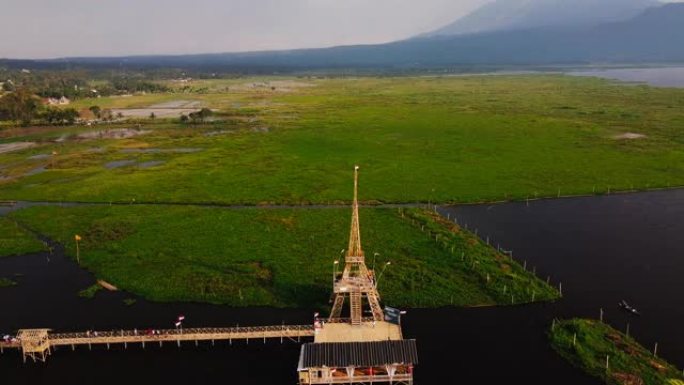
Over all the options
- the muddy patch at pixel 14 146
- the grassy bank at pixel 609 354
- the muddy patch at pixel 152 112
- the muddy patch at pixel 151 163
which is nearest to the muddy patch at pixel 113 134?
the muddy patch at pixel 14 146

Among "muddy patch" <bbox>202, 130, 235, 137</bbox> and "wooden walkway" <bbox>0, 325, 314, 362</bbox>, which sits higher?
"muddy patch" <bbox>202, 130, 235, 137</bbox>

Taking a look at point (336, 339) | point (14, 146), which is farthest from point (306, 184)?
point (14, 146)

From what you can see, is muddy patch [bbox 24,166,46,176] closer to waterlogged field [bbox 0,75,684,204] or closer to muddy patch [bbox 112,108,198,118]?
waterlogged field [bbox 0,75,684,204]

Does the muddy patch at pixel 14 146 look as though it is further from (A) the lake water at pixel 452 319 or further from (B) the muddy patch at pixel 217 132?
(A) the lake water at pixel 452 319

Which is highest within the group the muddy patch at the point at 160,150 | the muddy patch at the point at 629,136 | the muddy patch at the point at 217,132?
the muddy patch at the point at 217,132

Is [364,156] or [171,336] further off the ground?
[364,156]

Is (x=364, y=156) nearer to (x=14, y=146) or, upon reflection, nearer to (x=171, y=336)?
(x=171, y=336)

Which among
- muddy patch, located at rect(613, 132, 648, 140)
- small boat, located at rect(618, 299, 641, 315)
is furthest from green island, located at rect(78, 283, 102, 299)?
muddy patch, located at rect(613, 132, 648, 140)
